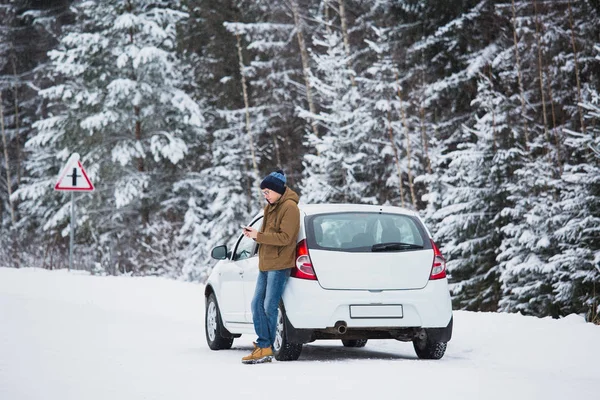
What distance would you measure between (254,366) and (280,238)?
1266 millimetres

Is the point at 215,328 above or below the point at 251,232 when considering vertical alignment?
below

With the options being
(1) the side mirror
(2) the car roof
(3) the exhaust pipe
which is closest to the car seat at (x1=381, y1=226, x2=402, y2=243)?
(2) the car roof

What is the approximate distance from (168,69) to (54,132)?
582 cm

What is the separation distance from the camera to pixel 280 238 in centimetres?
956

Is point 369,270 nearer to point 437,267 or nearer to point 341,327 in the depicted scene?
point 341,327

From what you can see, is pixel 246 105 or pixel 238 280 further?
pixel 246 105

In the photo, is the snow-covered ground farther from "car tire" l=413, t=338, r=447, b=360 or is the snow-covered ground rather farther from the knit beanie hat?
the knit beanie hat

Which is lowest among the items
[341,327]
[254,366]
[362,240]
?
[254,366]

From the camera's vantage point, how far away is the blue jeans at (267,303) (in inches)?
379

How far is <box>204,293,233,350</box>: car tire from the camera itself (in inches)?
451

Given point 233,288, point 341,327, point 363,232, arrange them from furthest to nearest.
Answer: point 233,288 → point 363,232 → point 341,327

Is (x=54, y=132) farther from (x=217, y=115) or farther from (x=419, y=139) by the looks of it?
(x=419, y=139)

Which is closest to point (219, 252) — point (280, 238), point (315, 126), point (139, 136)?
point (280, 238)

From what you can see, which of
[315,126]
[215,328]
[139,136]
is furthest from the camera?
[139,136]
